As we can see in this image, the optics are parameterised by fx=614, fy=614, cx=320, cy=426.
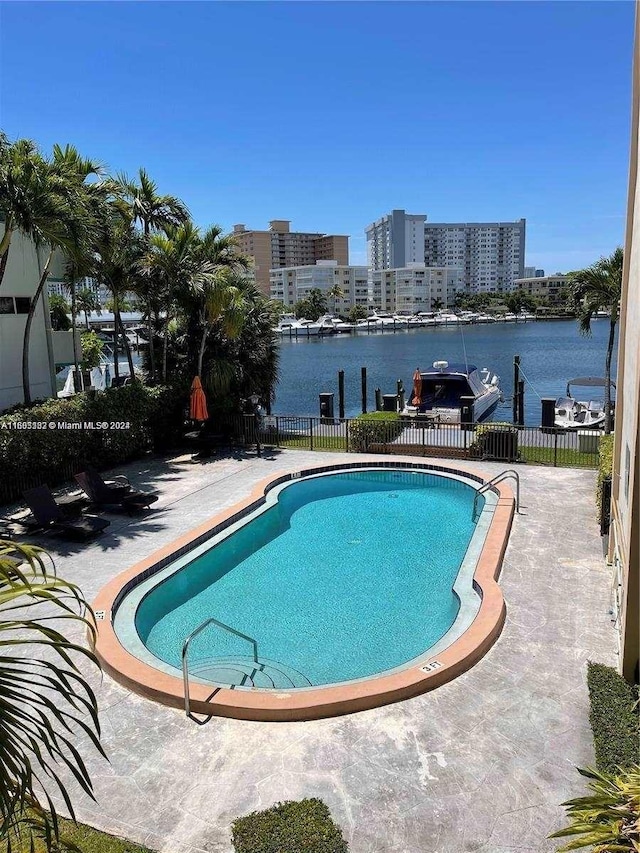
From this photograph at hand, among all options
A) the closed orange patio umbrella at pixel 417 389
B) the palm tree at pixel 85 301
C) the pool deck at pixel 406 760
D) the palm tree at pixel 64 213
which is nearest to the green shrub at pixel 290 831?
the pool deck at pixel 406 760

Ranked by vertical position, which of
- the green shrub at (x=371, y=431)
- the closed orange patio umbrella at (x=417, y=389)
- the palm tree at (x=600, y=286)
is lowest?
the green shrub at (x=371, y=431)

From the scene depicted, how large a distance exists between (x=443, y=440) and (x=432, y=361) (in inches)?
2001

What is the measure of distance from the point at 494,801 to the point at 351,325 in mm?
127834

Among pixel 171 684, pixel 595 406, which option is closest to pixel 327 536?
pixel 171 684

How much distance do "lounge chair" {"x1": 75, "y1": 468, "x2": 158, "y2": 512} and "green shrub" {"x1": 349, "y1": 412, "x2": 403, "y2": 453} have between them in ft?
23.9

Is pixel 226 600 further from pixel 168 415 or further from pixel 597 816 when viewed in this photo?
pixel 168 415

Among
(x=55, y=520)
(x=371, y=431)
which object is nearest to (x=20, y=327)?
(x=55, y=520)

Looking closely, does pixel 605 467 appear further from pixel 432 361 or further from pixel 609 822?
pixel 432 361

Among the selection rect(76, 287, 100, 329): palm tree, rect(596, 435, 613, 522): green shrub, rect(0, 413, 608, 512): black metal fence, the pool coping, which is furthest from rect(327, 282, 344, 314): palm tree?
the pool coping

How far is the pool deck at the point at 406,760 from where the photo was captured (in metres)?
5.08

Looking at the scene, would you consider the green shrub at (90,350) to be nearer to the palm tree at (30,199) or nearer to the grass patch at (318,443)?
the grass patch at (318,443)

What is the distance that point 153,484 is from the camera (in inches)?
627

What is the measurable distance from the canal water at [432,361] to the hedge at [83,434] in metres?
16.8

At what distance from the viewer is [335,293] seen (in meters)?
159
